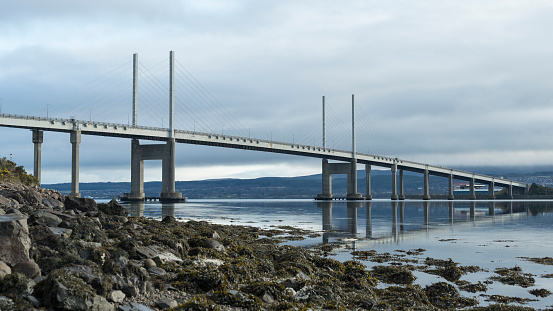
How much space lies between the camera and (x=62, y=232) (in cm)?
1252

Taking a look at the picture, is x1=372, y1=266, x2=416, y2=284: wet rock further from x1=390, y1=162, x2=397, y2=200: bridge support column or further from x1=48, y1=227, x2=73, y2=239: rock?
x1=390, y1=162, x2=397, y2=200: bridge support column

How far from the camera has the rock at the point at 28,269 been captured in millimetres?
8859

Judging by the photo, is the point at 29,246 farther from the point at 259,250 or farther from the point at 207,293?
the point at 259,250

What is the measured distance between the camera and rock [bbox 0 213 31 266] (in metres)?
9.10

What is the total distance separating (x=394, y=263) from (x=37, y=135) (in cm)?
7042

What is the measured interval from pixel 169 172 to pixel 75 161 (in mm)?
19846

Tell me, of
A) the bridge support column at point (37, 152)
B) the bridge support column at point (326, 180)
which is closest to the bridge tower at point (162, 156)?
the bridge support column at point (37, 152)

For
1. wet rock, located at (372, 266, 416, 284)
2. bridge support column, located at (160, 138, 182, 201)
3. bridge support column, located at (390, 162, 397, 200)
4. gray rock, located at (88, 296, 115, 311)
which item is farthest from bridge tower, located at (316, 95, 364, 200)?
gray rock, located at (88, 296, 115, 311)

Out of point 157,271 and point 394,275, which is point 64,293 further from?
point 394,275

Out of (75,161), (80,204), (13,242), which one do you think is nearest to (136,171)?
(75,161)

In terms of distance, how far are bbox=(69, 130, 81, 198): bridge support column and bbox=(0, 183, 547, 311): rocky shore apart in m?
64.6

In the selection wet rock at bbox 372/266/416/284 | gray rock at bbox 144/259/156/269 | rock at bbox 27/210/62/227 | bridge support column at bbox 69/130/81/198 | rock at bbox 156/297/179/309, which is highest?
bridge support column at bbox 69/130/81/198

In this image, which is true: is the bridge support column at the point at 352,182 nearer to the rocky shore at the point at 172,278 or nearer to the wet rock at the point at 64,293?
the rocky shore at the point at 172,278

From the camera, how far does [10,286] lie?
323 inches
